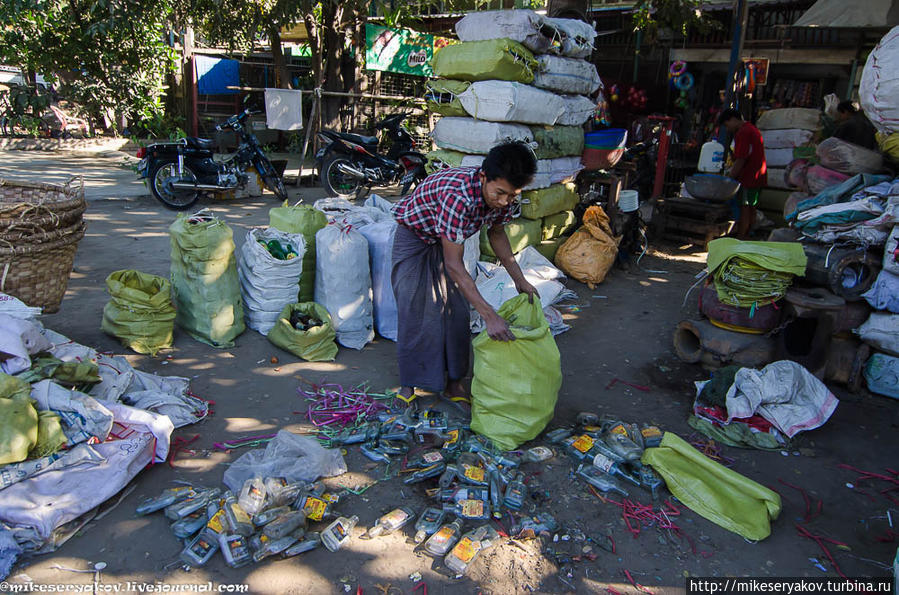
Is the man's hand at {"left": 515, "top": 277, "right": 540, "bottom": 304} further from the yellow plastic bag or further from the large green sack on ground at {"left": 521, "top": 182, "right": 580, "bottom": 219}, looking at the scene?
the yellow plastic bag

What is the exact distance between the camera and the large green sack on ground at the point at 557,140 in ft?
17.1

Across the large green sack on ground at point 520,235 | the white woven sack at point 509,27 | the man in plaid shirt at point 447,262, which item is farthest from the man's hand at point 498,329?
the white woven sack at point 509,27

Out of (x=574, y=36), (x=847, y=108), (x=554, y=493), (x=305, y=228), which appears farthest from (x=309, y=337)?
(x=847, y=108)

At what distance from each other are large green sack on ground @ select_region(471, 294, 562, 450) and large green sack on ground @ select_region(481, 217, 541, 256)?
7.04 feet

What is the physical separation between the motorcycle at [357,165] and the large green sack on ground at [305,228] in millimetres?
3787

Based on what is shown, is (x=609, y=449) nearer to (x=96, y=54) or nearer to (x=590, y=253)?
(x=590, y=253)

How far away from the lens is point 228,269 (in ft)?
11.8

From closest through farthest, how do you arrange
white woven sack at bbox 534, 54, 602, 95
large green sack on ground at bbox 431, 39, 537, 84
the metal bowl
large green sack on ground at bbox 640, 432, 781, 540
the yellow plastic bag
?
1. large green sack on ground at bbox 640, 432, 781, 540
2. large green sack on ground at bbox 431, 39, 537, 84
3. white woven sack at bbox 534, 54, 602, 95
4. the yellow plastic bag
5. the metal bowl

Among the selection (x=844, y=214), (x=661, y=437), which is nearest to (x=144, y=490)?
(x=661, y=437)

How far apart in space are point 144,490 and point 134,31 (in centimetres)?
1061

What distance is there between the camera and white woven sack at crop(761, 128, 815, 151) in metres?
7.57

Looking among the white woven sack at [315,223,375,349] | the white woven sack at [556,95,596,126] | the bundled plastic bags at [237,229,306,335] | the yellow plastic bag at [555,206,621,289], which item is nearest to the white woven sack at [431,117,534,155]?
the white woven sack at [556,95,596,126]

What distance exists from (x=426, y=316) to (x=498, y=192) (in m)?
0.84

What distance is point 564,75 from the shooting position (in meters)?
5.33
